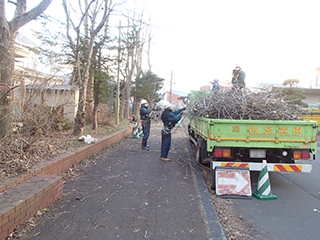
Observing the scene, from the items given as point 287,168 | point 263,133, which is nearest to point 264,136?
point 263,133

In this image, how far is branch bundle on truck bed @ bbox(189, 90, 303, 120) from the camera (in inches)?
214

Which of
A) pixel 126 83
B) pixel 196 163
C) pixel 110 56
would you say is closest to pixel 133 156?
pixel 196 163

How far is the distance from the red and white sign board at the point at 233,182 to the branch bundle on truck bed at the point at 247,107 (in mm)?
1241

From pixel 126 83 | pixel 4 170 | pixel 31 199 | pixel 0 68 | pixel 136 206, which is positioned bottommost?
pixel 136 206

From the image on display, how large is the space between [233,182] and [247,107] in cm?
191

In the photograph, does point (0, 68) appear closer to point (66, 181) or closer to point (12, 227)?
point (66, 181)

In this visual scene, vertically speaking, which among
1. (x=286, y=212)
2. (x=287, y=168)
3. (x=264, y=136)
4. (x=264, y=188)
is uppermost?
(x=264, y=136)

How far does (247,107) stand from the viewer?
5633 mm

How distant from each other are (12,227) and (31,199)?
1.35 feet

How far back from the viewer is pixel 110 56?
1112 centimetres

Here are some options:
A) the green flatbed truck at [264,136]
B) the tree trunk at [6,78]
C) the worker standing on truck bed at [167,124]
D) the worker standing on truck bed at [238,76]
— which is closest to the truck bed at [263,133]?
the green flatbed truck at [264,136]

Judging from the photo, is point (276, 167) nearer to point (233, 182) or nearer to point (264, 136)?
point (264, 136)

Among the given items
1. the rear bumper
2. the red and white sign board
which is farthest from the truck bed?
the red and white sign board

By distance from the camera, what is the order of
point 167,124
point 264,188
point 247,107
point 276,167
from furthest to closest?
point 167,124 → point 247,107 → point 276,167 → point 264,188
